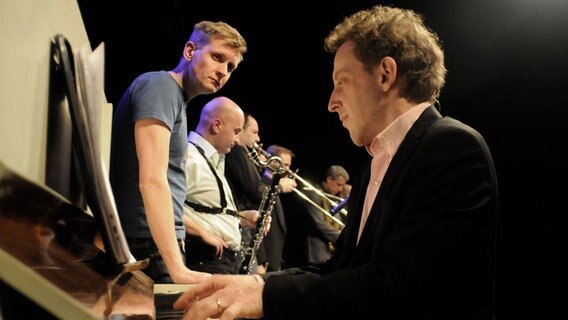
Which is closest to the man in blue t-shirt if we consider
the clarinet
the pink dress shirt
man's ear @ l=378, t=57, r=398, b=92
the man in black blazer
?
the man in black blazer

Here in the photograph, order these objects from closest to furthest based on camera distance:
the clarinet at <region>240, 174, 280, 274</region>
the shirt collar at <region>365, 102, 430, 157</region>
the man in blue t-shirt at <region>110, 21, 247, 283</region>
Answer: the shirt collar at <region>365, 102, 430, 157</region>
the man in blue t-shirt at <region>110, 21, 247, 283</region>
the clarinet at <region>240, 174, 280, 274</region>

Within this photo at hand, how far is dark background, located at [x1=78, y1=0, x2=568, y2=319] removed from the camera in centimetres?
637

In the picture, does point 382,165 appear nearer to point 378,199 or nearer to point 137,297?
point 378,199

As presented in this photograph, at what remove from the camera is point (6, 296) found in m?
0.55

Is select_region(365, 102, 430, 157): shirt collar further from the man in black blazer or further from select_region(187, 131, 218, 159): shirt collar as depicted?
select_region(187, 131, 218, 159): shirt collar

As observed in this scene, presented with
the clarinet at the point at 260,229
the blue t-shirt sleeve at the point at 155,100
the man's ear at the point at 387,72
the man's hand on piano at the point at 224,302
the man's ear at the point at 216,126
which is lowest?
the clarinet at the point at 260,229

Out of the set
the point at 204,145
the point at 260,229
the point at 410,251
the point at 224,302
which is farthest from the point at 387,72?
the point at 260,229

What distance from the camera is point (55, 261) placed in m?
0.70

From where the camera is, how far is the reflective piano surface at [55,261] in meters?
0.52

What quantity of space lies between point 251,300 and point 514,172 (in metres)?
7.20

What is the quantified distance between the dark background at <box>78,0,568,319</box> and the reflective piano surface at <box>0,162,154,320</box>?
193 inches

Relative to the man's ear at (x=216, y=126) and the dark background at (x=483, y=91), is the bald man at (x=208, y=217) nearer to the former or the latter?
the man's ear at (x=216, y=126)

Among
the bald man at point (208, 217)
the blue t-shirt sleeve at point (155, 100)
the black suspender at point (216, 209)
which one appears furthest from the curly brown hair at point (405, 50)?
the black suspender at point (216, 209)

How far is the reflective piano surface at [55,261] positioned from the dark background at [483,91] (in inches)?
193
